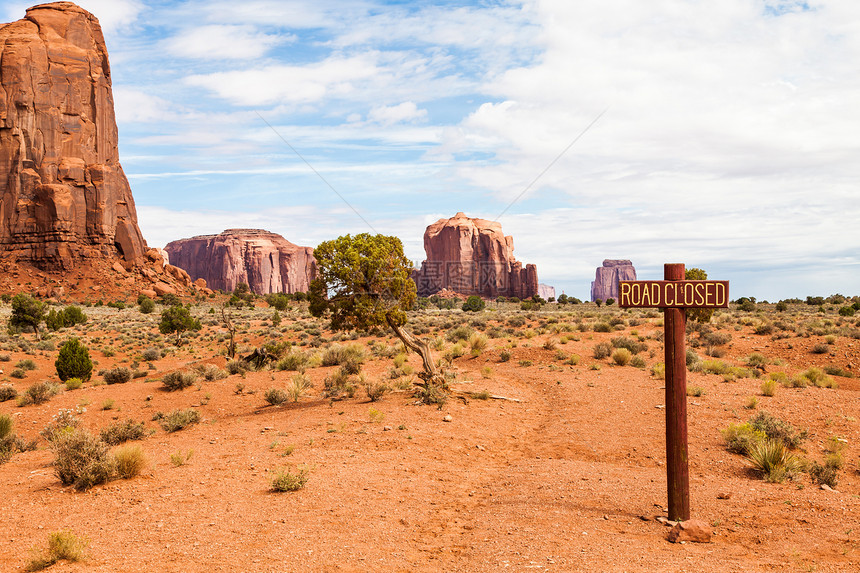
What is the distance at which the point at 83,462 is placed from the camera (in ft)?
30.0

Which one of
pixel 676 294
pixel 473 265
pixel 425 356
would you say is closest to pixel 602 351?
pixel 425 356

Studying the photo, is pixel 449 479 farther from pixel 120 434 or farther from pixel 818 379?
pixel 818 379

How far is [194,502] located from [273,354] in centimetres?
1782

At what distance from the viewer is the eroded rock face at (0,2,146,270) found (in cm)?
8762

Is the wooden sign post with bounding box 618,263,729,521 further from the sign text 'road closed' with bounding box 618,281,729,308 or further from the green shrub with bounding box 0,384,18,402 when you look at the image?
the green shrub with bounding box 0,384,18,402

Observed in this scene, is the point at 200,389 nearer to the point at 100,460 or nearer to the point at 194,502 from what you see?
the point at 100,460

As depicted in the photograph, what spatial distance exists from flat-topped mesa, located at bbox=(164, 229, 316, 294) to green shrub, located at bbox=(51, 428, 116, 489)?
6827 inches

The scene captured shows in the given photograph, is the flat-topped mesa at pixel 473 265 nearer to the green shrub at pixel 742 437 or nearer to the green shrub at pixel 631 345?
the green shrub at pixel 631 345

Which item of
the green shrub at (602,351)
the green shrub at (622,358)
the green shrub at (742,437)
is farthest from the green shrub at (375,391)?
the green shrub at (602,351)

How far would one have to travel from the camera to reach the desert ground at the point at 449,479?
20.8 ft

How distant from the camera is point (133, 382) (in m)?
22.0

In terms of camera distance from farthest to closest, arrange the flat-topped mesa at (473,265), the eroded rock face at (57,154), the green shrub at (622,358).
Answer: the flat-topped mesa at (473,265), the eroded rock face at (57,154), the green shrub at (622,358)

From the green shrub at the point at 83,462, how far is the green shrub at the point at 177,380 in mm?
10495

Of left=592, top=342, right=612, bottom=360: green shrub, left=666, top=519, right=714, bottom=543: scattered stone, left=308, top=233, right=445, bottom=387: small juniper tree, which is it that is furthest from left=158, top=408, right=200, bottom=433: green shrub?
left=592, top=342, right=612, bottom=360: green shrub
